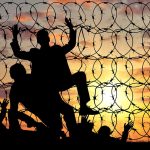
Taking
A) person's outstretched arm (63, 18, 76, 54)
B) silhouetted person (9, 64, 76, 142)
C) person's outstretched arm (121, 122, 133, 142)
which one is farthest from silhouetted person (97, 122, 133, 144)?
person's outstretched arm (63, 18, 76, 54)

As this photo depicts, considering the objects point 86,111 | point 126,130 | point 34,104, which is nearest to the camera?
point 126,130

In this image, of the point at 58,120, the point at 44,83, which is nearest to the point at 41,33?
the point at 44,83

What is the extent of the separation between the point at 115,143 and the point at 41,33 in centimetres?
275

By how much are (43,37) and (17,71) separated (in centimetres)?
82

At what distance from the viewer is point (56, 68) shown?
8.50m

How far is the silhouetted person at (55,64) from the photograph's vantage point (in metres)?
8.36

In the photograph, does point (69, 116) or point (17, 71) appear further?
point (69, 116)

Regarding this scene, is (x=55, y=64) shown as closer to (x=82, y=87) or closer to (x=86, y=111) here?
(x=82, y=87)

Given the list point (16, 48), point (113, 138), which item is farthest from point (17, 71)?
point (113, 138)

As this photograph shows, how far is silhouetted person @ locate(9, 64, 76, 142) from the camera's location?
8.21 metres

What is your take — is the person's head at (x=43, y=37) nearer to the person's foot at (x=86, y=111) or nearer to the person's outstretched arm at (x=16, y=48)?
the person's outstretched arm at (x=16, y=48)

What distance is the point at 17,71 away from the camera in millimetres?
8211

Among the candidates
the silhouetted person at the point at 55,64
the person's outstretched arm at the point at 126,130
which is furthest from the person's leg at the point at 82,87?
the person's outstretched arm at the point at 126,130

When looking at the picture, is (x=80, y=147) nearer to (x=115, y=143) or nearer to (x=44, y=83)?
(x=115, y=143)
